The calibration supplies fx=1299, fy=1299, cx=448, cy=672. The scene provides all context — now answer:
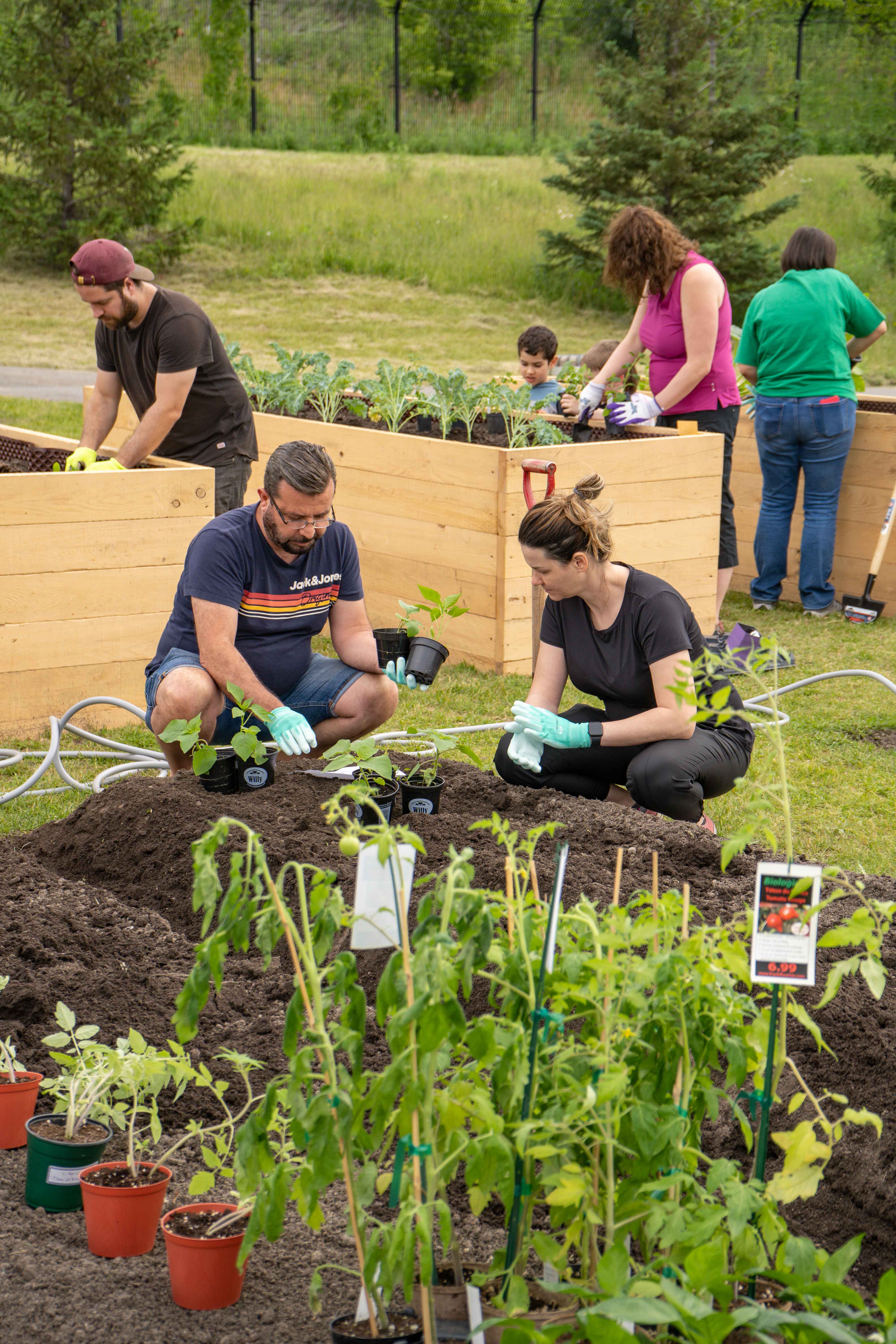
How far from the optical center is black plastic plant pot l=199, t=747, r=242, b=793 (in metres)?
3.54

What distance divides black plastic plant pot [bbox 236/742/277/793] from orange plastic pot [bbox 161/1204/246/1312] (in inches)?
74.5

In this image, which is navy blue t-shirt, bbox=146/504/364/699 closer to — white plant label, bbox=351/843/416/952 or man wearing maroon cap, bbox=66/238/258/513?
man wearing maroon cap, bbox=66/238/258/513

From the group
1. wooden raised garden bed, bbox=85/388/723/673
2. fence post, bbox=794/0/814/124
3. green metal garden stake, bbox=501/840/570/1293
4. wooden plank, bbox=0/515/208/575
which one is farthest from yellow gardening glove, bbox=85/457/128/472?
fence post, bbox=794/0/814/124

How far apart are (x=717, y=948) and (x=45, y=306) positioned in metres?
15.4

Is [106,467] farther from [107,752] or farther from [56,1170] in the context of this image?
[56,1170]

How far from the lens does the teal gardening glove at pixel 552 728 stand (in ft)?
11.3

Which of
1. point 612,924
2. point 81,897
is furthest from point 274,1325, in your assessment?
point 81,897

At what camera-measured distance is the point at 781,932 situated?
1.52 meters

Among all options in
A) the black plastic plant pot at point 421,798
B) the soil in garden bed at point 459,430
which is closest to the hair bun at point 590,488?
the black plastic plant pot at point 421,798

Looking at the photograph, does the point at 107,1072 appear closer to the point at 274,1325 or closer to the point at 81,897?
the point at 274,1325

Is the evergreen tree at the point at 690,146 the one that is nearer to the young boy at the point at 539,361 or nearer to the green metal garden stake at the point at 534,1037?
the young boy at the point at 539,361

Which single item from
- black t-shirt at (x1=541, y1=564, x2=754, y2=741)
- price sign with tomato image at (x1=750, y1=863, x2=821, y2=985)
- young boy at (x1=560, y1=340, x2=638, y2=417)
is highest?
young boy at (x1=560, y1=340, x2=638, y2=417)

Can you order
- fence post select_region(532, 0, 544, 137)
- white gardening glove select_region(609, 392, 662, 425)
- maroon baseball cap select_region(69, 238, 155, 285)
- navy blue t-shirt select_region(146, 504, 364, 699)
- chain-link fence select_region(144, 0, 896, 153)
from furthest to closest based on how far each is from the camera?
fence post select_region(532, 0, 544, 137) < chain-link fence select_region(144, 0, 896, 153) < white gardening glove select_region(609, 392, 662, 425) < maroon baseball cap select_region(69, 238, 155, 285) < navy blue t-shirt select_region(146, 504, 364, 699)

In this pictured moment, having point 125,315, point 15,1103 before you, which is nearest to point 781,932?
point 15,1103
